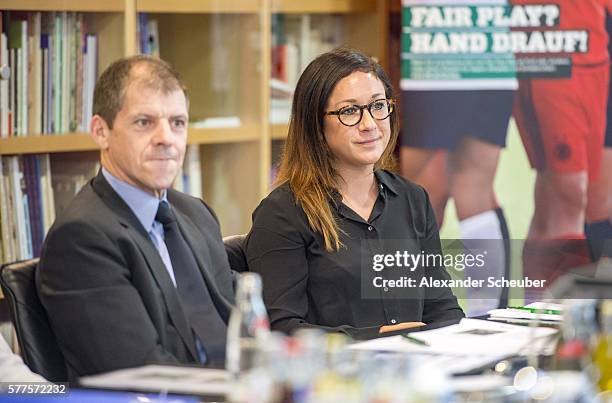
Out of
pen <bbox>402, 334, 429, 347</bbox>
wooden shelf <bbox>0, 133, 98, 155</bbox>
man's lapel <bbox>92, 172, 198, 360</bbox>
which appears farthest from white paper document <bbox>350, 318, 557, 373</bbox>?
wooden shelf <bbox>0, 133, 98, 155</bbox>

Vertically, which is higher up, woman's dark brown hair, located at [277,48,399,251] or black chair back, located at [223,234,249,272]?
woman's dark brown hair, located at [277,48,399,251]

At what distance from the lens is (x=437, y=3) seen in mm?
4609

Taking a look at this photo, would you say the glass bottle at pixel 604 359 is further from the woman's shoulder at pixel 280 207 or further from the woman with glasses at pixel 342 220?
the woman's shoulder at pixel 280 207

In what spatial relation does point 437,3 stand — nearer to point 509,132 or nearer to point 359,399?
point 509,132

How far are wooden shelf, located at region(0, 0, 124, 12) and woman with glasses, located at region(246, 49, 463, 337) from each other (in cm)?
130

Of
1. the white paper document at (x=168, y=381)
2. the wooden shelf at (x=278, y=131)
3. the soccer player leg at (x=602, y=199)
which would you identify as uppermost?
the wooden shelf at (x=278, y=131)

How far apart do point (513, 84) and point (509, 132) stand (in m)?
0.20

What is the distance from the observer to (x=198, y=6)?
4543mm

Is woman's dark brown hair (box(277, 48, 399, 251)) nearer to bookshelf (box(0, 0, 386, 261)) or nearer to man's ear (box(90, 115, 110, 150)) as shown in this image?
man's ear (box(90, 115, 110, 150))

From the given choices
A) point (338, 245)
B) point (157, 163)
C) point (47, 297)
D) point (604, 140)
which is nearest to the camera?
point (47, 297)

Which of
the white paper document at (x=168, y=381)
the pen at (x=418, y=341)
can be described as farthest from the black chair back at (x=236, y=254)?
the white paper document at (x=168, y=381)

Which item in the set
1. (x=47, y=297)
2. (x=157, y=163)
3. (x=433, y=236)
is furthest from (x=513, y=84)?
(x=47, y=297)

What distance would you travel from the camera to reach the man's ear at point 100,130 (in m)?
2.59

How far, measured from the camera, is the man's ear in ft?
8.50
